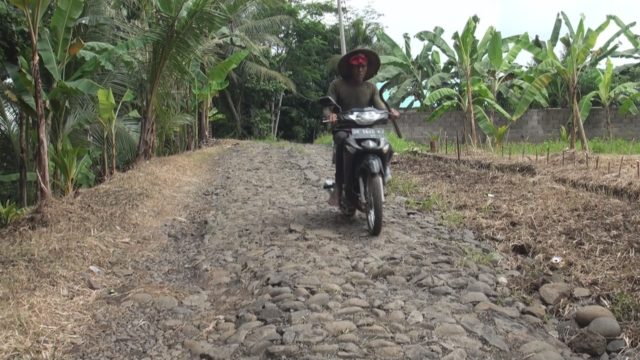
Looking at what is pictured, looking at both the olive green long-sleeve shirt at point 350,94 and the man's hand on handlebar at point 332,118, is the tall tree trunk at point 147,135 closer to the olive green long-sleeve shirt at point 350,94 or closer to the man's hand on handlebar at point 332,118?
the olive green long-sleeve shirt at point 350,94

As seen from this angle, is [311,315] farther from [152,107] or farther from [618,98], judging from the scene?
[618,98]

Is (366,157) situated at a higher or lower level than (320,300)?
higher

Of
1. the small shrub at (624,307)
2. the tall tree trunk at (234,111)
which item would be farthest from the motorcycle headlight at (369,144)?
the tall tree trunk at (234,111)

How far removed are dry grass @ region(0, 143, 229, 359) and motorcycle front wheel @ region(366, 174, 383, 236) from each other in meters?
2.35

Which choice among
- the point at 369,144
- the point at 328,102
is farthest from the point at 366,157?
the point at 328,102

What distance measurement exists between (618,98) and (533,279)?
18.8m

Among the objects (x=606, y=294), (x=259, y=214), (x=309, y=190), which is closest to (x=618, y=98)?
(x=309, y=190)

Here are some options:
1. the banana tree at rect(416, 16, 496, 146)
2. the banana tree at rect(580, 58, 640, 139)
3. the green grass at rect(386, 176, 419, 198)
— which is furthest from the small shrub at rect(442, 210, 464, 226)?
the banana tree at rect(580, 58, 640, 139)

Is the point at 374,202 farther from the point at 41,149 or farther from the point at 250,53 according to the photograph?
the point at 250,53

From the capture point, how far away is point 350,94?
19.6ft

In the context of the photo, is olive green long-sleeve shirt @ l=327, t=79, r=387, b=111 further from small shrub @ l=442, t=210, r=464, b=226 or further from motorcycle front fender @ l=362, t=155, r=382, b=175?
small shrub @ l=442, t=210, r=464, b=226

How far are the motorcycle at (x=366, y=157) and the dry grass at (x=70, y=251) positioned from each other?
2.29 meters

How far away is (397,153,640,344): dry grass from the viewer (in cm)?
415

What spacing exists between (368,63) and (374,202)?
1.57 m
